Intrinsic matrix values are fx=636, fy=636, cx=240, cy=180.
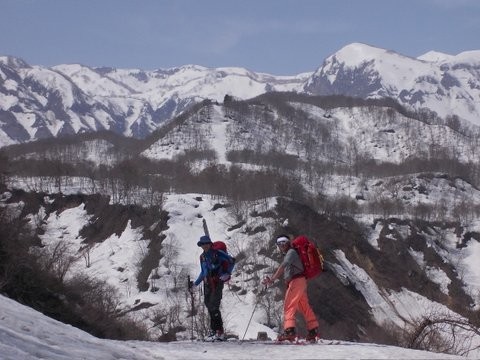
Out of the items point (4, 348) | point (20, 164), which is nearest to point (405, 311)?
point (4, 348)

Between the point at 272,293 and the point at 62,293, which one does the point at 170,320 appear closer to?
the point at 272,293

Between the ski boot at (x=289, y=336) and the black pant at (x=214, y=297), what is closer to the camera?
the ski boot at (x=289, y=336)

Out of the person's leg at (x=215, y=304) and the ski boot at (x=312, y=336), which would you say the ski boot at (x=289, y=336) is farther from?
the person's leg at (x=215, y=304)

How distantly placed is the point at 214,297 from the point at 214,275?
0.43 m

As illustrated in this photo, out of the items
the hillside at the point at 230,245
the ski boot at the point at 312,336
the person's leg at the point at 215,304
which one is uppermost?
the person's leg at the point at 215,304

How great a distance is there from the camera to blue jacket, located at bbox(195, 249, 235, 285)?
39.2 ft

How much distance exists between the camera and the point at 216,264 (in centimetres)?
1198

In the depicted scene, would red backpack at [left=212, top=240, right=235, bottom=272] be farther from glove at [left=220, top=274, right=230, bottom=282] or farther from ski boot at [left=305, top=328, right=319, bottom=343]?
ski boot at [left=305, top=328, right=319, bottom=343]

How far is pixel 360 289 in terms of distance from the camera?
72312 mm

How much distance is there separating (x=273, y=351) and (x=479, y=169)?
204 m

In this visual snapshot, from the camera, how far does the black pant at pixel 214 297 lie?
12.0 meters

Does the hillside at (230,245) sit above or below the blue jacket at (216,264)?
below

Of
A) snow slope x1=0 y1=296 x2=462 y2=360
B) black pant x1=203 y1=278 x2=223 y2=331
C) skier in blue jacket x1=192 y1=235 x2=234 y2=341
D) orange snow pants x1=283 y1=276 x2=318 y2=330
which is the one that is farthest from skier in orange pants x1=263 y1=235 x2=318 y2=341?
black pant x1=203 y1=278 x2=223 y2=331

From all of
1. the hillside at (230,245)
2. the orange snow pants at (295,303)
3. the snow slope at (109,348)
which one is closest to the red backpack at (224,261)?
the orange snow pants at (295,303)
